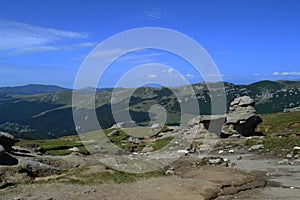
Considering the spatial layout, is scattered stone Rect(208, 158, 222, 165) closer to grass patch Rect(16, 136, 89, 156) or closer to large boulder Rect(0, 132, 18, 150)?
large boulder Rect(0, 132, 18, 150)

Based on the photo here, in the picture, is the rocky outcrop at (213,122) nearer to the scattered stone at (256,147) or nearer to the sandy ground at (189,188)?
the scattered stone at (256,147)

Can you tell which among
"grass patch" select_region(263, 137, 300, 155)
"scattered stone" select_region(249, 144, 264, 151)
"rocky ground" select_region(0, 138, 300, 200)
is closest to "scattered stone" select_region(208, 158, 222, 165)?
"rocky ground" select_region(0, 138, 300, 200)

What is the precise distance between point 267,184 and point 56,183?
19.7 m

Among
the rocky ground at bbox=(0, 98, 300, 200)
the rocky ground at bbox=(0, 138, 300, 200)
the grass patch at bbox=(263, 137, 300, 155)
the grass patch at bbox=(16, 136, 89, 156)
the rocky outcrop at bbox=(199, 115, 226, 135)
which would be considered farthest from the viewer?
the rocky outcrop at bbox=(199, 115, 226, 135)

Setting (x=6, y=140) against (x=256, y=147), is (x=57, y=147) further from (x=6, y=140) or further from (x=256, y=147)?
(x=256, y=147)

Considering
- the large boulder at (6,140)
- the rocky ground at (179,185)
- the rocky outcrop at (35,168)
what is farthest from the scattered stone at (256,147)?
the large boulder at (6,140)

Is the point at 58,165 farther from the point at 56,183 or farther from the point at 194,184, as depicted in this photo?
the point at 194,184

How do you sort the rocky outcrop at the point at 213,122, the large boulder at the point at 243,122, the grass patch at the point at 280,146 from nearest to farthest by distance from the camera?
the grass patch at the point at 280,146 → the rocky outcrop at the point at 213,122 → the large boulder at the point at 243,122

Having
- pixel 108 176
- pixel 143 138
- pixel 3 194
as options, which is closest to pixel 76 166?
pixel 108 176

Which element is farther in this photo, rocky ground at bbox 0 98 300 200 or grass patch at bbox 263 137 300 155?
grass patch at bbox 263 137 300 155

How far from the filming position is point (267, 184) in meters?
33.9

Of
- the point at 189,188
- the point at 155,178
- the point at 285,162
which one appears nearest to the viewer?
the point at 189,188

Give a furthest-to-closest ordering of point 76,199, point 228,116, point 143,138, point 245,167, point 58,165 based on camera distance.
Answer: point 143,138 → point 228,116 → point 245,167 → point 58,165 → point 76,199

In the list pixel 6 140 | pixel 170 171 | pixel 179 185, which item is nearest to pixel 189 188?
pixel 179 185
